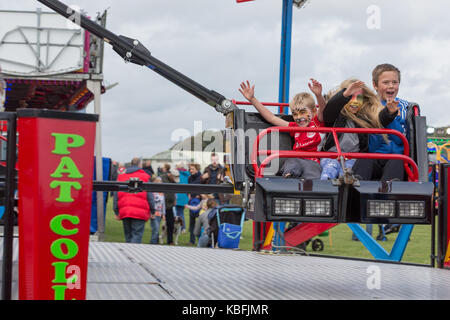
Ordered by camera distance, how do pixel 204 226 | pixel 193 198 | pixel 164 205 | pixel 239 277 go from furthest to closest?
1. pixel 193 198
2. pixel 164 205
3. pixel 204 226
4. pixel 239 277

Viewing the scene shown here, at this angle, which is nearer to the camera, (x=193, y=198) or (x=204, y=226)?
(x=204, y=226)

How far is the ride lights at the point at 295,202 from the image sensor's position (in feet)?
12.0

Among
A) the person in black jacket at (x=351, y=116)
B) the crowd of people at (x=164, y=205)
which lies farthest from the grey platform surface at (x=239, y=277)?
the crowd of people at (x=164, y=205)

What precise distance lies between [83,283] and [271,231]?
4319 millimetres

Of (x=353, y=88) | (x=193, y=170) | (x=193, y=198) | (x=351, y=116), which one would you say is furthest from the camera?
(x=193, y=170)

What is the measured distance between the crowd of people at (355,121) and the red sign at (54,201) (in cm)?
215

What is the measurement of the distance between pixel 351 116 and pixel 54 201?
106 inches

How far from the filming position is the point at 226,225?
975 centimetres

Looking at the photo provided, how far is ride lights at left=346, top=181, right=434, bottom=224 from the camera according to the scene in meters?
3.69

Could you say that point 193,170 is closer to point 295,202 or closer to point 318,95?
point 318,95

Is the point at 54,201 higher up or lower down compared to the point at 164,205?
higher up

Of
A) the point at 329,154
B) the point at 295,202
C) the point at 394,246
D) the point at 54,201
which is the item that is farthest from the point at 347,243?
the point at 54,201
